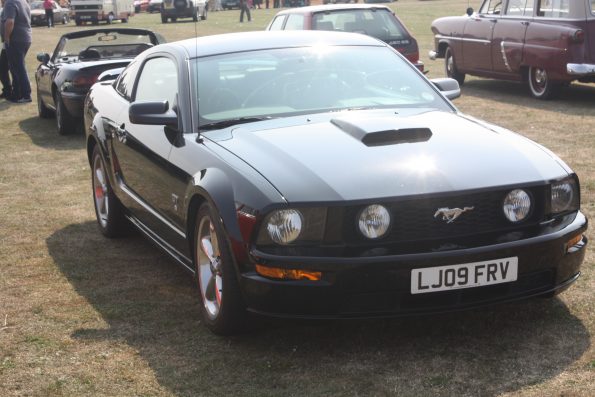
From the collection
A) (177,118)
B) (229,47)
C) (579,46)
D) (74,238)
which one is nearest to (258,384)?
(177,118)

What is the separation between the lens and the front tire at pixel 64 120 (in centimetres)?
1292

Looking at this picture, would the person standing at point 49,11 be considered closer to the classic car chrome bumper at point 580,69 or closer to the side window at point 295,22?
the side window at point 295,22

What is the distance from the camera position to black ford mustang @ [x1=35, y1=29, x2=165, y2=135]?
12.5 m

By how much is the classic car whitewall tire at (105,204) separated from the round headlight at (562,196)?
10.9 feet

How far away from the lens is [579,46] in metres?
13.5

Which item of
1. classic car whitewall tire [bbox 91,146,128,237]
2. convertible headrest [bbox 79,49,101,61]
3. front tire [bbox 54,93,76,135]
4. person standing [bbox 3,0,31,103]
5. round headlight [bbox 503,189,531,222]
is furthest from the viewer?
person standing [bbox 3,0,31,103]

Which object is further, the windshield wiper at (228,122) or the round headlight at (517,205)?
the windshield wiper at (228,122)

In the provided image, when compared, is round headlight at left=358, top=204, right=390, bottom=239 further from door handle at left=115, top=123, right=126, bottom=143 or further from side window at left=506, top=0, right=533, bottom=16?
side window at left=506, top=0, right=533, bottom=16

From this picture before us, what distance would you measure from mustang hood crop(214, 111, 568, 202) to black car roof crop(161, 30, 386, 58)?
834 millimetres

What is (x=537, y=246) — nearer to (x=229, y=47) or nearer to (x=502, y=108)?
(x=229, y=47)

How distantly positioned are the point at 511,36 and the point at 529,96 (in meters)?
0.91

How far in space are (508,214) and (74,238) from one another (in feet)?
12.4

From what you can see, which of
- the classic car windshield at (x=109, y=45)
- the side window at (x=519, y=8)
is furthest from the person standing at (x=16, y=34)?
the side window at (x=519, y=8)

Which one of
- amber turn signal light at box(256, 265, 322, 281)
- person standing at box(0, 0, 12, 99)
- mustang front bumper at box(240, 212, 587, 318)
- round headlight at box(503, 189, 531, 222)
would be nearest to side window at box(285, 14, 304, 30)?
person standing at box(0, 0, 12, 99)
